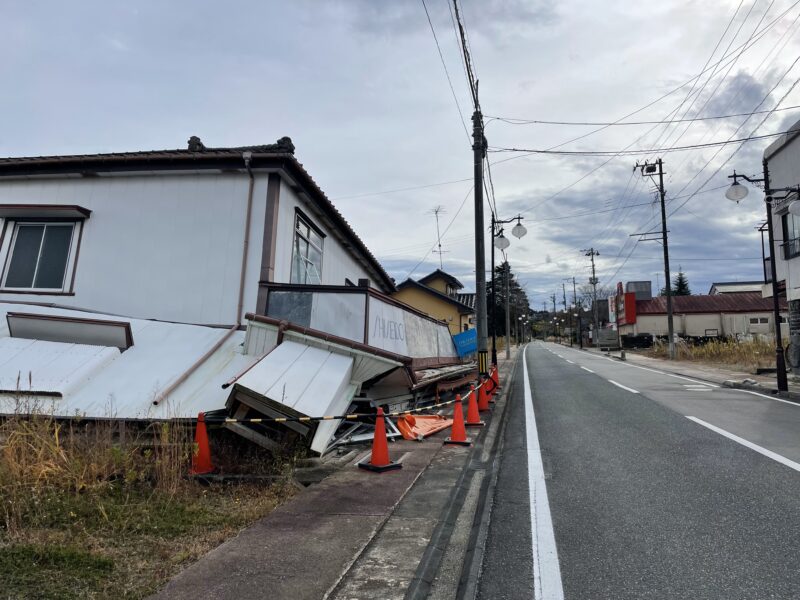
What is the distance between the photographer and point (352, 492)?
17.0ft

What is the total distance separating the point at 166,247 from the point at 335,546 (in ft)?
25.8

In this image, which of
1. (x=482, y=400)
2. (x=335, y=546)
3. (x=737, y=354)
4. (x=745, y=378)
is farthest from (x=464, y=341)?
(x=335, y=546)

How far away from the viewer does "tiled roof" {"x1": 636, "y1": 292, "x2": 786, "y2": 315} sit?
179ft

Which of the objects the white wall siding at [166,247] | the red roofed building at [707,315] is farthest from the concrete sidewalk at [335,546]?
the red roofed building at [707,315]

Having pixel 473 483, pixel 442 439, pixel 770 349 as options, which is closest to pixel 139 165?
pixel 442 439

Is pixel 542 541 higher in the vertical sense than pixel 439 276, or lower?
lower

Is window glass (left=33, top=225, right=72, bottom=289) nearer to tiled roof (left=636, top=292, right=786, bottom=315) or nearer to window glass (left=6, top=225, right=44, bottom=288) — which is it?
window glass (left=6, top=225, right=44, bottom=288)

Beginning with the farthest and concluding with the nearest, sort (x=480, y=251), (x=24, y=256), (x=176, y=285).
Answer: (x=480, y=251) → (x=24, y=256) → (x=176, y=285)

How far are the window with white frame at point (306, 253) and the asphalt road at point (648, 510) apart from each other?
5609 mm

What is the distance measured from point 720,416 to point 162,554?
10.4 metres

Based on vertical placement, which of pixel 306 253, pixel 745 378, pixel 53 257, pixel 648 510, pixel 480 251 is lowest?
pixel 648 510

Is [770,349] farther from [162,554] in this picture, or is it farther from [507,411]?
[162,554]

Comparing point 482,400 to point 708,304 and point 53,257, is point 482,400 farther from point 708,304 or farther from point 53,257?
point 708,304

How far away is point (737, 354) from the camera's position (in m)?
25.3
